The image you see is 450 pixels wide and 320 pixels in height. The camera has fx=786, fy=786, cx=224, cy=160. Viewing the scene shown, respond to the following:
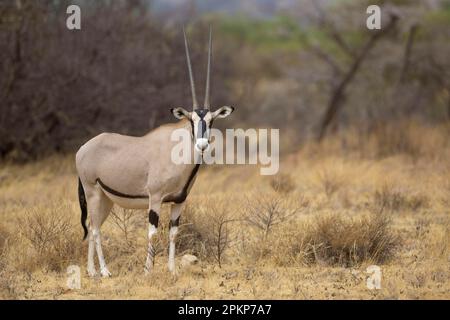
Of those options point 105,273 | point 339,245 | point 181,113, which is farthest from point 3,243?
point 339,245

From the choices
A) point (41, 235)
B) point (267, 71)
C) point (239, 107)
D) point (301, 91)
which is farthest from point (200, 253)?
point (267, 71)

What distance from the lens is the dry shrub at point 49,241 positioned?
802 centimetres

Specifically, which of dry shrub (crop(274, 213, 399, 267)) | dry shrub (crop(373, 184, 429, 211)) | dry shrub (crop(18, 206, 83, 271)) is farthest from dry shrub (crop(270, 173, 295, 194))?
dry shrub (crop(18, 206, 83, 271))

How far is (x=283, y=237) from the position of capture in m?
8.52

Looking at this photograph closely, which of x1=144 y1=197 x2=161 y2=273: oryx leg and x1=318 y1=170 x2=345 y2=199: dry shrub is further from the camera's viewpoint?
x1=318 y1=170 x2=345 y2=199: dry shrub

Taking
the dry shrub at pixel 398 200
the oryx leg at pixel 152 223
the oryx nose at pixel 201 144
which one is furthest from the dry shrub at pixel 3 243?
the dry shrub at pixel 398 200

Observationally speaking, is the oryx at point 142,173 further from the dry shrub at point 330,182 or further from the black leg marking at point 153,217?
the dry shrub at point 330,182

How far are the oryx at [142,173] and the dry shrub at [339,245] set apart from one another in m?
1.34

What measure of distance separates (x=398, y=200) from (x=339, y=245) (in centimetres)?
309

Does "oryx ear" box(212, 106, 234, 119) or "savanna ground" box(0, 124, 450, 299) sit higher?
"oryx ear" box(212, 106, 234, 119)

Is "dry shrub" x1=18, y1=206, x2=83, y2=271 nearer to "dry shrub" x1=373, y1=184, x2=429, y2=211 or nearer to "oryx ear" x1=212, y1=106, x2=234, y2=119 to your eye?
"oryx ear" x1=212, y1=106, x2=234, y2=119

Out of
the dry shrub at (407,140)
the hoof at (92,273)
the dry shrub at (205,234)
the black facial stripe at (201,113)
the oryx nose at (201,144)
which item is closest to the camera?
the oryx nose at (201,144)

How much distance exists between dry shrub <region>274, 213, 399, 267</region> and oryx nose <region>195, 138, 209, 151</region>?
1.67 meters

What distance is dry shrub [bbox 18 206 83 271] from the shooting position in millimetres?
8016
